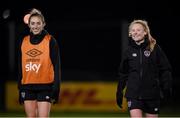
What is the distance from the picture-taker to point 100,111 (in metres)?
17.4

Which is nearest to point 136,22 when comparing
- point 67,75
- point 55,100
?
point 55,100

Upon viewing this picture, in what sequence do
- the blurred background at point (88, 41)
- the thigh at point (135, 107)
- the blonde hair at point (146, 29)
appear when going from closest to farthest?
the thigh at point (135, 107) → the blonde hair at point (146, 29) → the blurred background at point (88, 41)

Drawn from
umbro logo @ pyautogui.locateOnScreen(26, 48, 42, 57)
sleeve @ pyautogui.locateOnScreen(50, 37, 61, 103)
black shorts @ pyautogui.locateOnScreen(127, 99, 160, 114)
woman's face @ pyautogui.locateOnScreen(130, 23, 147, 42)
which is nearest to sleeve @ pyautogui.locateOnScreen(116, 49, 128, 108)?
black shorts @ pyautogui.locateOnScreen(127, 99, 160, 114)

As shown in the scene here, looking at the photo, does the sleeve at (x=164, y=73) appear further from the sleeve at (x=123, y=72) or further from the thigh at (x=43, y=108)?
the thigh at (x=43, y=108)

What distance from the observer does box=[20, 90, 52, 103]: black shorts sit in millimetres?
7633

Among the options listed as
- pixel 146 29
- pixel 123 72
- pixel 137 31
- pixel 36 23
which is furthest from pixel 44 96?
pixel 146 29

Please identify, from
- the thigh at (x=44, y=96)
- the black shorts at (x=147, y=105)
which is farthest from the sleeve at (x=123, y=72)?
the thigh at (x=44, y=96)

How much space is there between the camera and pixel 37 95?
7695mm

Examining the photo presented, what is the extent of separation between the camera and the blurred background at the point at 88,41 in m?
17.7

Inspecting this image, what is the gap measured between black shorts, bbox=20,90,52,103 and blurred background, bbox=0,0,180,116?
9.61 metres

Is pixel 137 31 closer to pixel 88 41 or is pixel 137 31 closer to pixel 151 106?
pixel 151 106

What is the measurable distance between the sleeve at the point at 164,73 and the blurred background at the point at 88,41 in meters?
9.59

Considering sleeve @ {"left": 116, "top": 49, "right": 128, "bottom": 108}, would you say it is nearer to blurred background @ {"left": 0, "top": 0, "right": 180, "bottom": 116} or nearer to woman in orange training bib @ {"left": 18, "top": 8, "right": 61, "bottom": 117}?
woman in orange training bib @ {"left": 18, "top": 8, "right": 61, "bottom": 117}

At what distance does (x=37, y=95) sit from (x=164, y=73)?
4.88 ft
